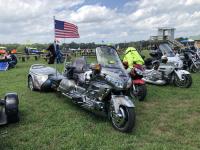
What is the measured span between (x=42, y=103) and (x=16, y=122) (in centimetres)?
201

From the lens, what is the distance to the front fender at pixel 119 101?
607cm

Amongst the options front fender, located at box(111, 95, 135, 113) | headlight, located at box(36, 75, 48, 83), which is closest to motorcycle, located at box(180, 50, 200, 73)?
headlight, located at box(36, 75, 48, 83)

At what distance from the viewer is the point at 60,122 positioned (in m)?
6.88

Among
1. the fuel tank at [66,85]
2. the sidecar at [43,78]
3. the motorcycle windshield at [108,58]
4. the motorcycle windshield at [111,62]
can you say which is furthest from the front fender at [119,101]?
the sidecar at [43,78]

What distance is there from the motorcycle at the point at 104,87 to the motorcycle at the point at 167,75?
13.6 feet

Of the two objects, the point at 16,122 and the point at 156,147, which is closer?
the point at 156,147

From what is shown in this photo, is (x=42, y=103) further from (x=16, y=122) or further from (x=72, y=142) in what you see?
(x=72, y=142)

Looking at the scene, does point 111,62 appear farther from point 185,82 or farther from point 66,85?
point 185,82

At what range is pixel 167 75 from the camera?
11648 millimetres

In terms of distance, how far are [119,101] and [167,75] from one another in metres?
5.85

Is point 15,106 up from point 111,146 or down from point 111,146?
up

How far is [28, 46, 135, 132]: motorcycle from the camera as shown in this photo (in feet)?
20.1

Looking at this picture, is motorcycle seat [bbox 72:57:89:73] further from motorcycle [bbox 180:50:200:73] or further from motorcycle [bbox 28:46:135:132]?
motorcycle [bbox 180:50:200:73]

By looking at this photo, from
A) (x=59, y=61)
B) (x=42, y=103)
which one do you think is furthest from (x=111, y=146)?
(x=59, y=61)
